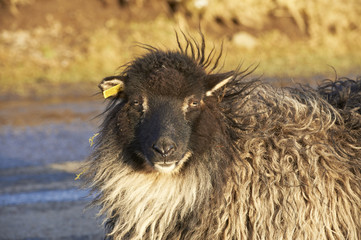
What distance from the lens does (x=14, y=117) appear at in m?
12.8

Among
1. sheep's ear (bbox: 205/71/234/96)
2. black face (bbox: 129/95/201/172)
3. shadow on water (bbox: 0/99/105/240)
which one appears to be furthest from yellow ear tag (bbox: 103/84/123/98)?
sheep's ear (bbox: 205/71/234/96)

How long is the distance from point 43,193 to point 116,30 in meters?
11.5

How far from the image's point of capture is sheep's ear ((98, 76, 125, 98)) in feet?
16.0

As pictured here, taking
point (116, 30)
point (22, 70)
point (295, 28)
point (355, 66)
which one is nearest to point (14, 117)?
point (22, 70)

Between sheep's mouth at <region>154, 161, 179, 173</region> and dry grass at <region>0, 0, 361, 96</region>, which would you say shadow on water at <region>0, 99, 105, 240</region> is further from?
dry grass at <region>0, 0, 361, 96</region>

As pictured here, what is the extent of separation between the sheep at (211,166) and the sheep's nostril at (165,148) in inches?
2.6

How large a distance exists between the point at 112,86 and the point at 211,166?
1045 mm

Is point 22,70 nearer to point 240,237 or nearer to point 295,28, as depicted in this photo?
point 295,28

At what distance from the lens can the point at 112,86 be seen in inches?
194

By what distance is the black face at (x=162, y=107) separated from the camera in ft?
14.8

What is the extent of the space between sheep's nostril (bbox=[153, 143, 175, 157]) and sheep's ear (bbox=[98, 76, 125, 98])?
2.35 feet

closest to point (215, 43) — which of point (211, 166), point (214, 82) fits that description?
point (214, 82)

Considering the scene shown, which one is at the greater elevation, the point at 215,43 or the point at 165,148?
the point at 165,148

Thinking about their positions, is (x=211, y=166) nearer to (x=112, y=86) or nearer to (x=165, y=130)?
(x=165, y=130)
